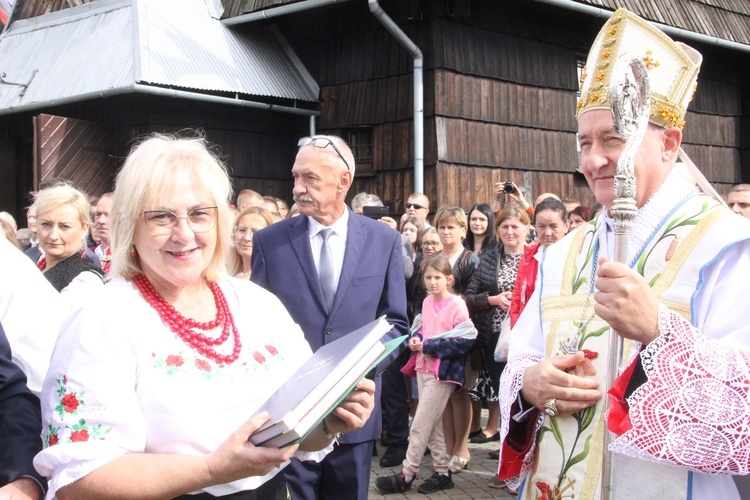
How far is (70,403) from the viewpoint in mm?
1824

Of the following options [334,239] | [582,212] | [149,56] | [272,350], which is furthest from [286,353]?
[149,56]

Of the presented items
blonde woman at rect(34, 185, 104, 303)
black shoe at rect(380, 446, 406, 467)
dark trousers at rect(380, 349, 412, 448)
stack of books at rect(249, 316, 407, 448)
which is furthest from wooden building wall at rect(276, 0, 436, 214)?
stack of books at rect(249, 316, 407, 448)

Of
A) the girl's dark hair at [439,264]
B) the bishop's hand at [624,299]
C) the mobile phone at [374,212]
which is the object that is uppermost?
the mobile phone at [374,212]

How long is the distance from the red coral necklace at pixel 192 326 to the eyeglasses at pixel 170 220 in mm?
162

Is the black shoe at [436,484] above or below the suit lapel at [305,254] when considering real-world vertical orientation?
below

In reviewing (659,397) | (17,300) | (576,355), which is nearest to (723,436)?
(659,397)

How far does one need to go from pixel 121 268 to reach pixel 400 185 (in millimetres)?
8531

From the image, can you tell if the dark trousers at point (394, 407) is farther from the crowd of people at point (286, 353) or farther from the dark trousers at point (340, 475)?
the crowd of people at point (286, 353)

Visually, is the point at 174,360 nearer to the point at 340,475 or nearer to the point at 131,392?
the point at 131,392

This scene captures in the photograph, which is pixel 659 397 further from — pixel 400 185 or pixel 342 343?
pixel 400 185

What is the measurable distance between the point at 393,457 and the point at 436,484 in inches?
31.9

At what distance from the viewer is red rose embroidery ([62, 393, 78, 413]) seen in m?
1.82

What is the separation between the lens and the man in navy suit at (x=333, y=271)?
11.6 feet

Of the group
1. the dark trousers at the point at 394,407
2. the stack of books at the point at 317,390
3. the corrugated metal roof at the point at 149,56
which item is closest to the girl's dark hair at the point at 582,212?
the dark trousers at the point at 394,407
